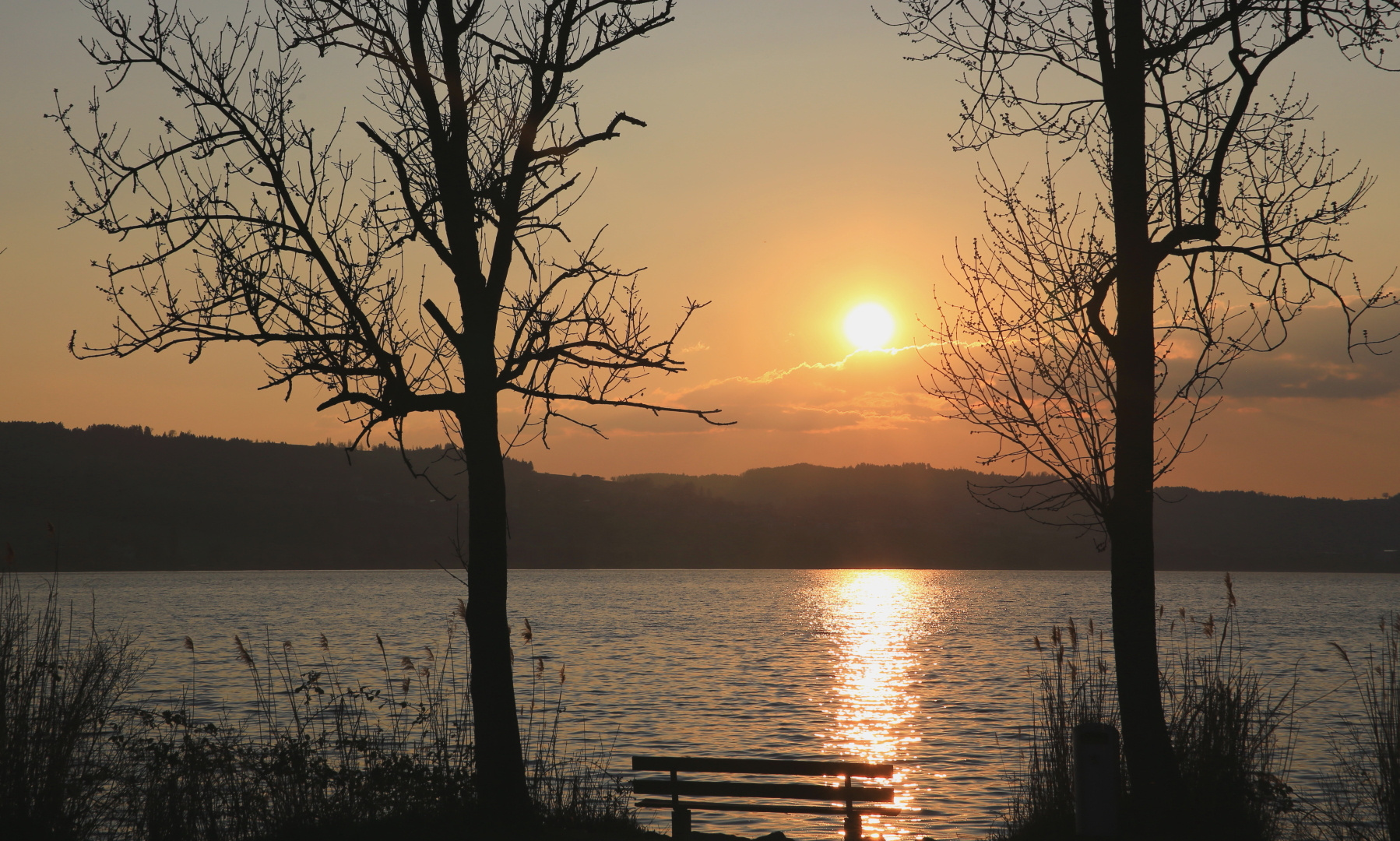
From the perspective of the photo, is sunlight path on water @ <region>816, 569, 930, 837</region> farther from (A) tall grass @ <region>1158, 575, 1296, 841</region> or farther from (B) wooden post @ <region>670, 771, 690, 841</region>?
(A) tall grass @ <region>1158, 575, 1296, 841</region>

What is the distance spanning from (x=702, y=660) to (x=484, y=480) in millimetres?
36606

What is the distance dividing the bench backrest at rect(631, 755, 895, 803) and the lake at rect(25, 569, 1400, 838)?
17.9ft

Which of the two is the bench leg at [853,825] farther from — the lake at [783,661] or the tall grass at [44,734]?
the tall grass at [44,734]

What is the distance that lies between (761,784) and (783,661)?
1520 inches

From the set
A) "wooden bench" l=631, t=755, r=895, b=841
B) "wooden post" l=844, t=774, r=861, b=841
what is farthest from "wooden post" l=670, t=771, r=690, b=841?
"wooden post" l=844, t=774, r=861, b=841

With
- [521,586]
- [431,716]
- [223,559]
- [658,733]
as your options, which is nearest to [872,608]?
[521,586]

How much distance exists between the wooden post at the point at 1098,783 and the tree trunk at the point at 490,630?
4956mm

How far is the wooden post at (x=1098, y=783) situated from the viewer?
7.02 m

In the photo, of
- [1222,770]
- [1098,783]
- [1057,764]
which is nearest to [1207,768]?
[1222,770]

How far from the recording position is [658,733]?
24516mm

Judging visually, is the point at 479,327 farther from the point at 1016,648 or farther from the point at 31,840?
the point at 1016,648

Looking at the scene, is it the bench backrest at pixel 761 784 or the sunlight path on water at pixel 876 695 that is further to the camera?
the sunlight path on water at pixel 876 695

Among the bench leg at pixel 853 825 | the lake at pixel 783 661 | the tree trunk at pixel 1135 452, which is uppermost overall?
the tree trunk at pixel 1135 452

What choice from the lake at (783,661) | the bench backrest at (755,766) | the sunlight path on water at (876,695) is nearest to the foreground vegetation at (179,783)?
the bench backrest at (755,766)
